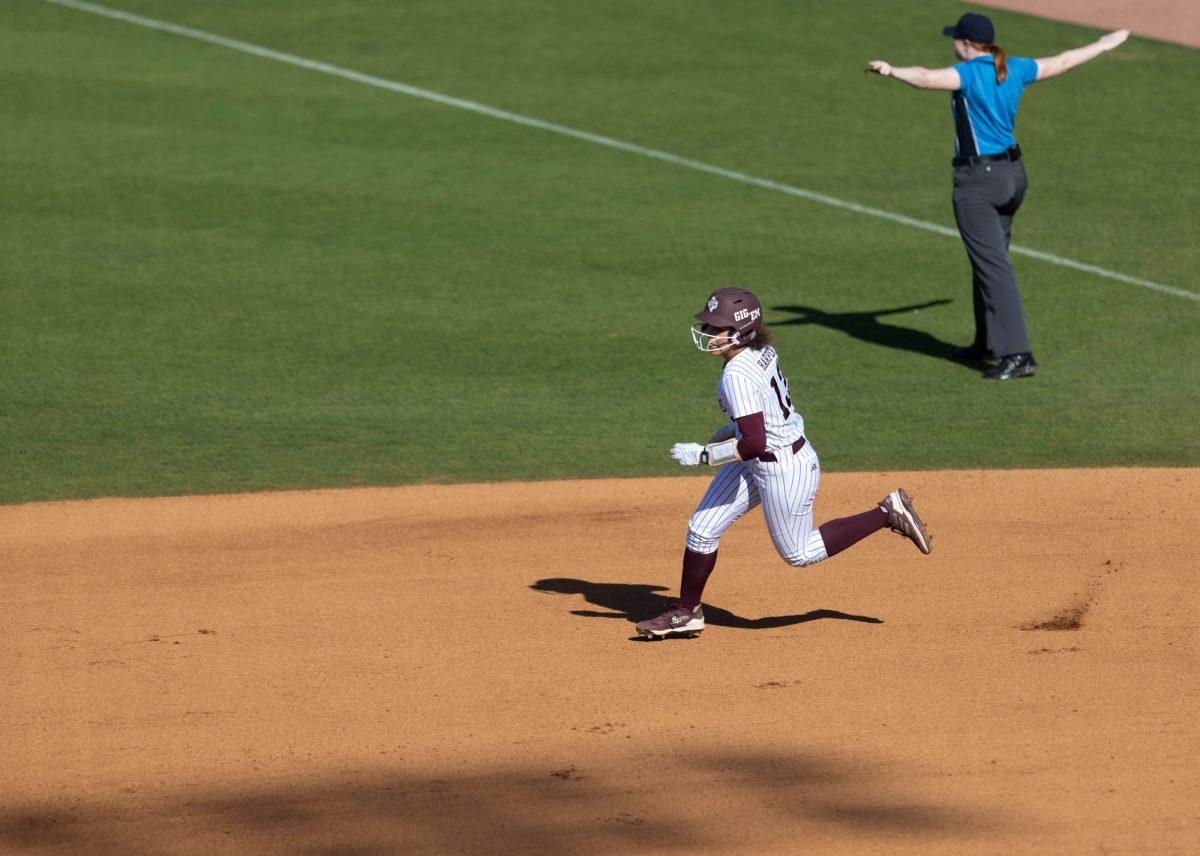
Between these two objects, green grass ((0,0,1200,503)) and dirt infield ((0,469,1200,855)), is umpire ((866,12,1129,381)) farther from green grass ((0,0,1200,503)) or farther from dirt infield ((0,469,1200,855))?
dirt infield ((0,469,1200,855))

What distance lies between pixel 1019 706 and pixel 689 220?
9.32 metres

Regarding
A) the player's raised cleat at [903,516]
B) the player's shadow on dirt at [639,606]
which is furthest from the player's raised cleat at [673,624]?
the player's raised cleat at [903,516]

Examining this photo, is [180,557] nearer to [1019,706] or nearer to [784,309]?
[1019,706]

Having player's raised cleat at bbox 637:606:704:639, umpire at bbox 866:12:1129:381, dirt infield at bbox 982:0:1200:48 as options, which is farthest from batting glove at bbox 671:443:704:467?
dirt infield at bbox 982:0:1200:48

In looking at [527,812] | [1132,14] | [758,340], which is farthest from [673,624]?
[1132,14]

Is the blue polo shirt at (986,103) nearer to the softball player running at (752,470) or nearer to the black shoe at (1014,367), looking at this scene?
the black shoe at (1014,367)

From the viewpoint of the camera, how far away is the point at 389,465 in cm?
1035

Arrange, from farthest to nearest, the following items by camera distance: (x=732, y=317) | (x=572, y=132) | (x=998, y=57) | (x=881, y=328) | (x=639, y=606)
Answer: (x=572, y=132) < (x=881, y=328) < (x=998, y=57) < (x=639, y=606) < (x=732, y=317)

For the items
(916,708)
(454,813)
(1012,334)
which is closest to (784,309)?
(1012,334)

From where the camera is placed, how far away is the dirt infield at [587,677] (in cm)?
582

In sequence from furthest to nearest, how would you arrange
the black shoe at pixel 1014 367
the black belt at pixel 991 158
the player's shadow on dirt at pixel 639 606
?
the black shoe at pixel 1014 367 → the black belt at pixel 991 158 → the player's shadow on dirt at pixel 639 606

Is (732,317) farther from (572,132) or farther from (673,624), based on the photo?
(572,132)

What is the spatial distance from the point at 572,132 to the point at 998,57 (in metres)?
7.34

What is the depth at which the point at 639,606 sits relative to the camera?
803 cm
